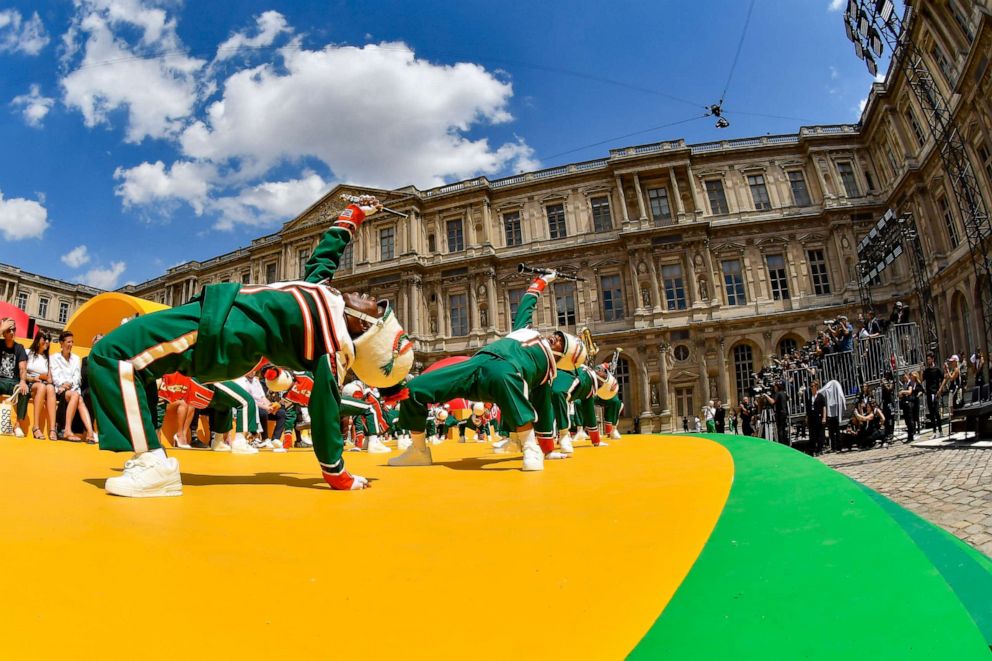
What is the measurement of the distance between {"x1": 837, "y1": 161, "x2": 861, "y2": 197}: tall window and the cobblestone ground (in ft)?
77.7

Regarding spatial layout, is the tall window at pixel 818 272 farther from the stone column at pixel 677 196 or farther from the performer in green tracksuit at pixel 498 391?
the performer in green tracksuit at pixel 498 391

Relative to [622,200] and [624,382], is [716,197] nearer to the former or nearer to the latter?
[622,200]

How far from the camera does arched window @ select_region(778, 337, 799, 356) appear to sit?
24062 millimetres

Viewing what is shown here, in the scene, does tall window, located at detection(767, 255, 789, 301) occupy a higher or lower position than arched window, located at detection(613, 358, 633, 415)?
higher

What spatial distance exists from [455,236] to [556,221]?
5.95 m

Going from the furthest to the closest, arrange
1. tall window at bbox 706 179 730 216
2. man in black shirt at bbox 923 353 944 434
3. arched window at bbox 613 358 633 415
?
tall window at bbox 706 179 730 216 < arched window at bbox 613 358 633 415 < man in black shirt at bbox 923 353 944 434

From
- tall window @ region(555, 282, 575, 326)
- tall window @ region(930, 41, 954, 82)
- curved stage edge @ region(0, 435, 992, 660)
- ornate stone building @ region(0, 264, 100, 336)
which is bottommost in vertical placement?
curved stage edge @ region(0, 435, 992, 660)

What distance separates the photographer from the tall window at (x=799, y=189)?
26.0 metres

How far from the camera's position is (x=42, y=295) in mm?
37500

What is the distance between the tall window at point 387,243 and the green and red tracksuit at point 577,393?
25275mm

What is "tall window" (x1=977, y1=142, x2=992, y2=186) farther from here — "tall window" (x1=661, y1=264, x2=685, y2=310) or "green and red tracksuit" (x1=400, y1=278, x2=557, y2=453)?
"green and red tracksuit" (x1=400, y1=278, x2=557, y2=453)

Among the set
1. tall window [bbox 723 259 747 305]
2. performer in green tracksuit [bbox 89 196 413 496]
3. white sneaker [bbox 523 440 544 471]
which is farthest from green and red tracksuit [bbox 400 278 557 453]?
tall window [bbox 723 259 747 305]

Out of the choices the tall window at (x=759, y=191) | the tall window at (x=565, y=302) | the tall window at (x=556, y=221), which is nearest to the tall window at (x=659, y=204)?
the tall window at (x=759, y=191)

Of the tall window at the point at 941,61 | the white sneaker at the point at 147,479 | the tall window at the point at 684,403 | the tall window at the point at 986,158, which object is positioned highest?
the tall window at the point at 941,61
